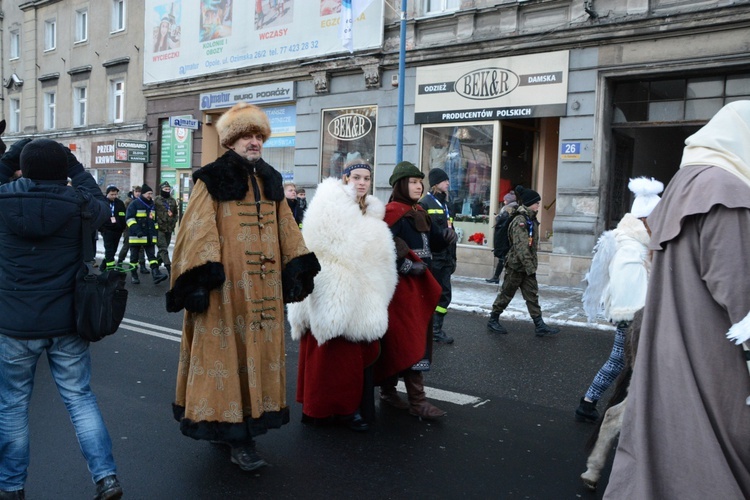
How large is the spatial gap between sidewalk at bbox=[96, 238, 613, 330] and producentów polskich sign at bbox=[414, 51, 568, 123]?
3572mm

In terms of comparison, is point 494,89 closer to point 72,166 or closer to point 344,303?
point 344,303

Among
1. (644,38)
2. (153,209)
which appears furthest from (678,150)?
(153,209)

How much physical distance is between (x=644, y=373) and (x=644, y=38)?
37.4 ft

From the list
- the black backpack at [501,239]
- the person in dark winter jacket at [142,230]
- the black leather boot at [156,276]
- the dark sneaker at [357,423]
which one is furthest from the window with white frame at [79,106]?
the dark sneaker at [357,423]

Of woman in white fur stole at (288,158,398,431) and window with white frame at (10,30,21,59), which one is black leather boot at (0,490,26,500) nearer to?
woman in white fur stole at (288,158,398,431)

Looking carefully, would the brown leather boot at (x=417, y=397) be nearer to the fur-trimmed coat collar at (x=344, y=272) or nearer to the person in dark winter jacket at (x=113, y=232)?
the fur-trimmed coat collar at (x=344, y=272)

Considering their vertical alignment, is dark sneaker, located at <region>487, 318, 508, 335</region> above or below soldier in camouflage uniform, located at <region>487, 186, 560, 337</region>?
below

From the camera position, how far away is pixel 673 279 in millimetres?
2379

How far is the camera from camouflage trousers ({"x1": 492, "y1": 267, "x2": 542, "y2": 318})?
870 centimetres

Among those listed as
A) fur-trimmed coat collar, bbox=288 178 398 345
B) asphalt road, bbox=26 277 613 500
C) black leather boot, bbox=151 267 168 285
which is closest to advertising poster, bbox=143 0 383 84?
black leather boot, bbox=151 267 168 285

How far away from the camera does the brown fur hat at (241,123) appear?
3846 mm

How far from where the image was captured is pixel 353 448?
434 cm

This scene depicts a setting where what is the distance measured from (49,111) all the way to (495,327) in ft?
87.1

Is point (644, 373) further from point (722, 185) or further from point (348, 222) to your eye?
point (348, 222)
